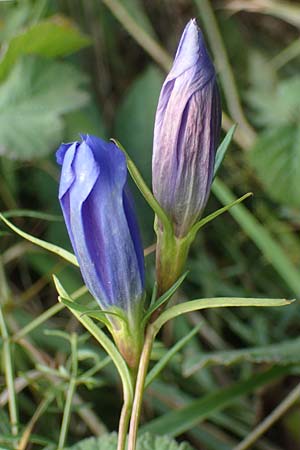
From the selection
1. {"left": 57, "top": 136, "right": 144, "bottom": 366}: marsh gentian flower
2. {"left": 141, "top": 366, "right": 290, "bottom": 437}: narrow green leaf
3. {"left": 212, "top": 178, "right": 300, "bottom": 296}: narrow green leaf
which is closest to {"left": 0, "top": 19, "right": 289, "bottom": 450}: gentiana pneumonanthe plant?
{"left": 57, "top": 136, "right": 144, "bottom": 366}: marsh gentian flower

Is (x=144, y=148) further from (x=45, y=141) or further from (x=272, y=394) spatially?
(x=272, y=394)

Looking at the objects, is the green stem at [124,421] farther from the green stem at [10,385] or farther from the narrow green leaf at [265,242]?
the narrow green leaf at [265,242]

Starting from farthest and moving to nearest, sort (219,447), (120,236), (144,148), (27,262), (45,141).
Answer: (144,148) < (27,262) < (45,141) < (219,447) < (120,236)

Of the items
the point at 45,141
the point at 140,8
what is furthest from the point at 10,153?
the point at 140,8

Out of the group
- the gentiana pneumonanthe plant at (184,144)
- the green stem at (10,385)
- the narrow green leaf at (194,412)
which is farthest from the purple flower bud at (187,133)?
the narrow green leaf at (194,412)

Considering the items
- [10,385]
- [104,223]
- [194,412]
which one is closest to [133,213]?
[104,223]

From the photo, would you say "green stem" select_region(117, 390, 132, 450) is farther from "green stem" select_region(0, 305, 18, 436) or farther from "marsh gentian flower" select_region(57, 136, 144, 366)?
"green stem" select_region(0, 305, 18, 436)

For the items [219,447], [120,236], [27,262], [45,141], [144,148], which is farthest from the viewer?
[144,148]
